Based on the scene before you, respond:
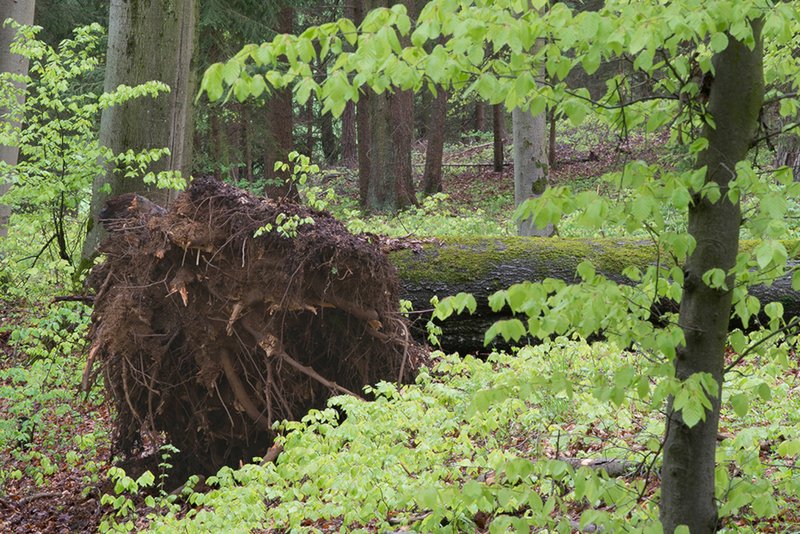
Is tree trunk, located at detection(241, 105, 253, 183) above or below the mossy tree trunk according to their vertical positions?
above

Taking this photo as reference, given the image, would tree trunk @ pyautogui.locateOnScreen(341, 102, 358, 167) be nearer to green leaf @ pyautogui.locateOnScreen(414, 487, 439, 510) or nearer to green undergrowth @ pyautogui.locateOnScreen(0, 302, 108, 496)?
green undergrowth @ pyautogui.locateOnScreen(0, 302, 108, 496)

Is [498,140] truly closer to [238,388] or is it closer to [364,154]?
[364,154]

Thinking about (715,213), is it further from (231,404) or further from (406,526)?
(231,404)

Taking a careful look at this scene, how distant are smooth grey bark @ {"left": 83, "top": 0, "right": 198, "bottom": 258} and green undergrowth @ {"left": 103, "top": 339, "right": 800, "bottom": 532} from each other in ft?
16.0

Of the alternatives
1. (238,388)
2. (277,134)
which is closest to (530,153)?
(238,388)

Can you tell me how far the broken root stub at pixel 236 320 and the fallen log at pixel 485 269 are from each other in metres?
1.04

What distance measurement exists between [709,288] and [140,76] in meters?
7.48

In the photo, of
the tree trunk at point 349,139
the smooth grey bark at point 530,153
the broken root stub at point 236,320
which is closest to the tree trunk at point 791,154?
the smooth grey bark at point 530,153

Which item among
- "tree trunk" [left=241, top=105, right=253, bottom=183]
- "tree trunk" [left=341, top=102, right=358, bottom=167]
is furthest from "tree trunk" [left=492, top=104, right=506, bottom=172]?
"tree trunk" [left=241, top=105, right=253, bottom=183]

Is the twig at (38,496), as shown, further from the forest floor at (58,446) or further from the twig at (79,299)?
the twig at (79,299)

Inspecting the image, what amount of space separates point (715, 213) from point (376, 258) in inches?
145

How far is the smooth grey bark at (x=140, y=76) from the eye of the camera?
8.56 metres

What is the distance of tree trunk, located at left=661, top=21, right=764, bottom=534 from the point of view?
272 centimetres

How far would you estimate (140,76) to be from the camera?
8664 millimetres
